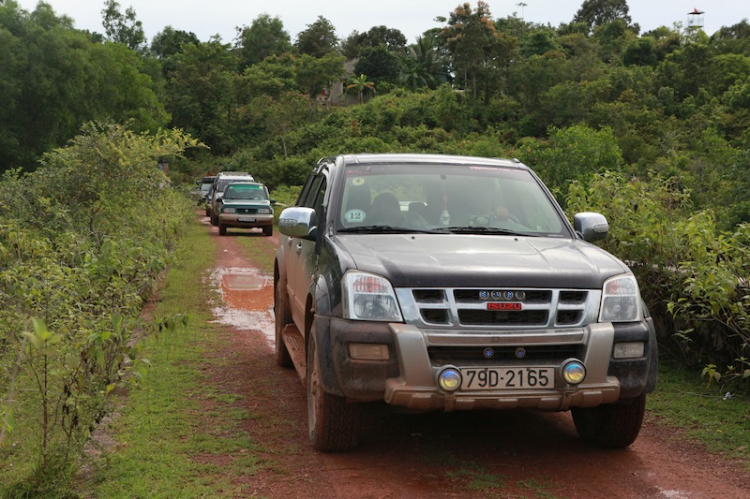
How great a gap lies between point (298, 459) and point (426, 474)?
2.59ft

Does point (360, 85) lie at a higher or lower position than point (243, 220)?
higher

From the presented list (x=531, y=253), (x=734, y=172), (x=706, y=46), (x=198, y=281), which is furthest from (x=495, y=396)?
(x=706, y=46)

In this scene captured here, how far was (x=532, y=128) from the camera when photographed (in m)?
62.3

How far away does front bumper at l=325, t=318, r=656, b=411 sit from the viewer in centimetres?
481

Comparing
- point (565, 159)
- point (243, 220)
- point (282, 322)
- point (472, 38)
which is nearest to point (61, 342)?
point (282, 322)

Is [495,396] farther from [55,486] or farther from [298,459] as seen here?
[55,486]

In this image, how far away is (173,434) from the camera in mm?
5898

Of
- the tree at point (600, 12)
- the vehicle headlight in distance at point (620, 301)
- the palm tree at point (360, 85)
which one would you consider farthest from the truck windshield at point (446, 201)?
the tree at point (600, 12)

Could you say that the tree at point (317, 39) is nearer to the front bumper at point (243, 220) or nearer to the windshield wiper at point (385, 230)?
the front bumper at point (243, 220)

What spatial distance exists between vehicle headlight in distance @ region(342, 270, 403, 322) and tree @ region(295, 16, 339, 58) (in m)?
96.1

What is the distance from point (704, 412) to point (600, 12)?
117326 millimetres

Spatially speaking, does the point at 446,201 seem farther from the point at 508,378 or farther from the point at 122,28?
the point at 122,28

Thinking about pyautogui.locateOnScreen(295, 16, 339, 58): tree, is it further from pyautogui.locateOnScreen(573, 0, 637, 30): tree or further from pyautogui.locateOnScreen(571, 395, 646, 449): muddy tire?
pyautogui.locateOnScreen(571, 395, 646, 449): muddy tire

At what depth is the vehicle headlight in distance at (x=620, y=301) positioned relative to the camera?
5.14 m
